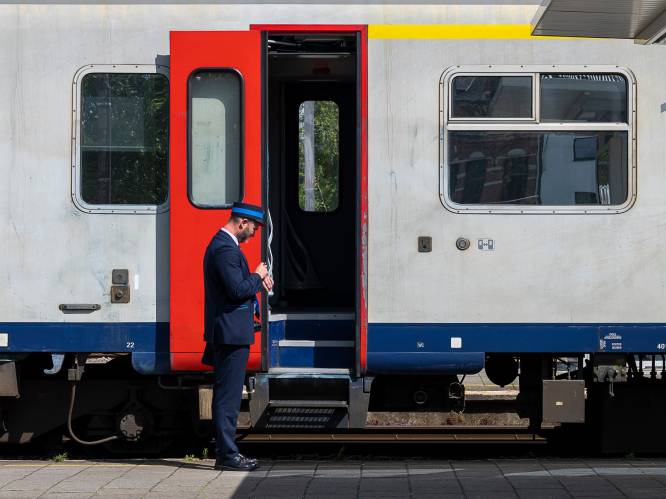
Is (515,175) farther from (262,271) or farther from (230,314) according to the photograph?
(230,314)

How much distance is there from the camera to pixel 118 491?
7.18m

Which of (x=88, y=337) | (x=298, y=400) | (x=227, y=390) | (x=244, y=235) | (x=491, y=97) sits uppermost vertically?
(x=491, y=97)

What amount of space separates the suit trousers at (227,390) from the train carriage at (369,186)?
0.60 m

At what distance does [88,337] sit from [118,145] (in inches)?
60.6

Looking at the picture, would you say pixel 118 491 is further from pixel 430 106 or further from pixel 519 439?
pixel 519 439

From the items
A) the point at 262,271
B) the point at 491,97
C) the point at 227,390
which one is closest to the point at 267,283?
the point at 262,271

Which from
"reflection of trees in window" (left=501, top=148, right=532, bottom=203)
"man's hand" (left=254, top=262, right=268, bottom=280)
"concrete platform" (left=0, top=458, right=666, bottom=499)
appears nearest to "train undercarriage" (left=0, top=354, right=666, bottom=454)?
"concrete platform" (left=0, top=458, right=666, bottom=499)

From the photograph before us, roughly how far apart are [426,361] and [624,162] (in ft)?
7.20

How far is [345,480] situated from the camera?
7.52 meters

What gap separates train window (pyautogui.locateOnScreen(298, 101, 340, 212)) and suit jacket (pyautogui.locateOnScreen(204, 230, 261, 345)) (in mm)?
2336

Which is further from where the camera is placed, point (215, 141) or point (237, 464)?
point (215, 141)

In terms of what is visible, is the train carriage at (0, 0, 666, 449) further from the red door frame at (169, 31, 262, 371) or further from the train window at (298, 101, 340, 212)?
the train window at (298, 101, 340, 212)

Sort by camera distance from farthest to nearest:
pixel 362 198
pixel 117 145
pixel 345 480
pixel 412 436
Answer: pixel 412 436 → pixel 117 145 → pixel 362 198 → pixel 345 480

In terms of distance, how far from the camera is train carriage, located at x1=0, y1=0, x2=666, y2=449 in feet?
28.0
